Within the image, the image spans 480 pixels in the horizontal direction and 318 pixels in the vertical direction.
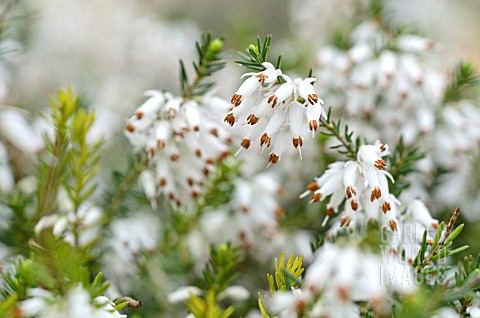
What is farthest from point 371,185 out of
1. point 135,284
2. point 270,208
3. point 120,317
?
point 135,284

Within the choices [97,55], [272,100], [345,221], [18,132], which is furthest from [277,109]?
[97,55]

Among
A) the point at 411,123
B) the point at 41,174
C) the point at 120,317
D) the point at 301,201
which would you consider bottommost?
the point at 120,317

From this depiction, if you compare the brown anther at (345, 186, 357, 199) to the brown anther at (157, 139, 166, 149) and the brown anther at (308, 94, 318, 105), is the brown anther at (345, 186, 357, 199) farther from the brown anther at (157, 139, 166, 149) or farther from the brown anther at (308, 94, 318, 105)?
the brown anther at (157, 139, 166, 149)

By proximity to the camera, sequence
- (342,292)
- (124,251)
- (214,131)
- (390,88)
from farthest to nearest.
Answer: (390,88) < (124,251) < (214,131) < (342,292)

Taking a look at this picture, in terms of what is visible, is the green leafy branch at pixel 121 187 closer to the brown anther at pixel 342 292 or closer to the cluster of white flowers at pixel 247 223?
the cluster of white flowers at pixel 247 223

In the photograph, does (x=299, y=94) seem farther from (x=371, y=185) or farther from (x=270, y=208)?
(x=270, y=208)

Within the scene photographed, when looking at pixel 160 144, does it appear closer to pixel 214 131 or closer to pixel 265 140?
pixel 214 131

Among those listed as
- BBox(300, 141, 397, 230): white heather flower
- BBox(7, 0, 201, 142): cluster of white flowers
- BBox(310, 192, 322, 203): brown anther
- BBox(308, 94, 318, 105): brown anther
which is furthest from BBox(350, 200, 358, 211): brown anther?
BBox(7, 0, 201, 142): cluster of white flowers
